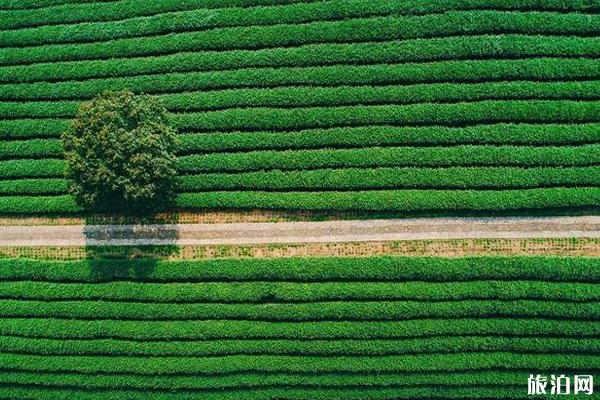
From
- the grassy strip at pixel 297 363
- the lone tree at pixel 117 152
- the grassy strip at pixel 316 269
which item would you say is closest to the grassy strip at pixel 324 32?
the lone tree at pixel 117 152

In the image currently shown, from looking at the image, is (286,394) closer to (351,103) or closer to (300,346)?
(300,346)

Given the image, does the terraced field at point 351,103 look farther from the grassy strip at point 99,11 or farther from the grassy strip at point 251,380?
the grassy strip at point 251,380

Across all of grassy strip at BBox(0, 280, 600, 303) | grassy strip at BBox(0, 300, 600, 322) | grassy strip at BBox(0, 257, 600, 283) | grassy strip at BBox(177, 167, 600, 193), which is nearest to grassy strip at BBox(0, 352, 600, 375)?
grassy strip at BBox(0, 300, 600, 322)

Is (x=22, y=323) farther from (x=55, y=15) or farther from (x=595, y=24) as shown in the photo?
(x=595, y=24)

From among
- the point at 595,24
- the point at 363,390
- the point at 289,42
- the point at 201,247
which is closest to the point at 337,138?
the point at 289,42

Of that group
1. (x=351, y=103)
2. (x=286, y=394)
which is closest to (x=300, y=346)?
(x=286, y=394)
